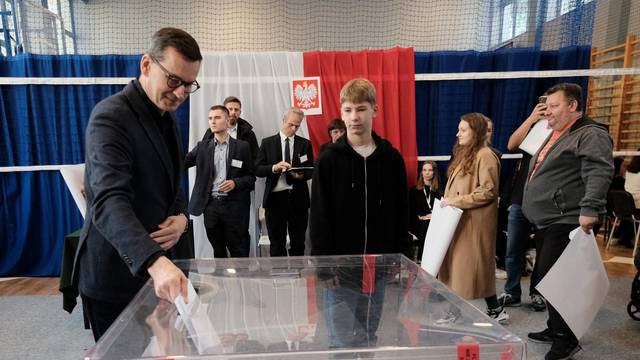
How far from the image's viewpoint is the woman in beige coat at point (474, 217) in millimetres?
2252

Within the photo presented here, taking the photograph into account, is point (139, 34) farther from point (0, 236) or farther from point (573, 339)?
point (573, 339)

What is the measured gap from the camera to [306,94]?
12.2 feet

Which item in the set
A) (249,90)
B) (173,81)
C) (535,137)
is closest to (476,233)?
(535,137)

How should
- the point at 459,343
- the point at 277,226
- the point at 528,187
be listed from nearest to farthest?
1. the point at 459,343
2. the point at 528,187
3. the point at 277,226

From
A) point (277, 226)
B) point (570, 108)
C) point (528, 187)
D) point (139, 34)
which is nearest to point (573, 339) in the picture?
point (528, 187)

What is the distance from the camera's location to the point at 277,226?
10.7 feet

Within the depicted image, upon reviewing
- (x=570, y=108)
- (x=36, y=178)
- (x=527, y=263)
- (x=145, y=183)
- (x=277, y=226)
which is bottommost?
(x=527, y=263)

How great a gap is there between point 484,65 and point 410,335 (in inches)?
145

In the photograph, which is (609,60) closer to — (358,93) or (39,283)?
(358,93)

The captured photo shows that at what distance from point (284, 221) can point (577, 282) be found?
2123 mm

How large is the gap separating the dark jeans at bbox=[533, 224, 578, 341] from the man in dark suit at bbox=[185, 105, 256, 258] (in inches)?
79.2

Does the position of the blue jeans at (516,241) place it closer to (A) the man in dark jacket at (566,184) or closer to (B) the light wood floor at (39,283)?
(A) the man in dark jacket at (566,184)

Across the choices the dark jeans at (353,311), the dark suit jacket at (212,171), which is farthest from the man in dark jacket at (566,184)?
the dark suit jacket at (212,171)

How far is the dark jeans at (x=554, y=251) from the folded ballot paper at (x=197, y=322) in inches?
75.5
